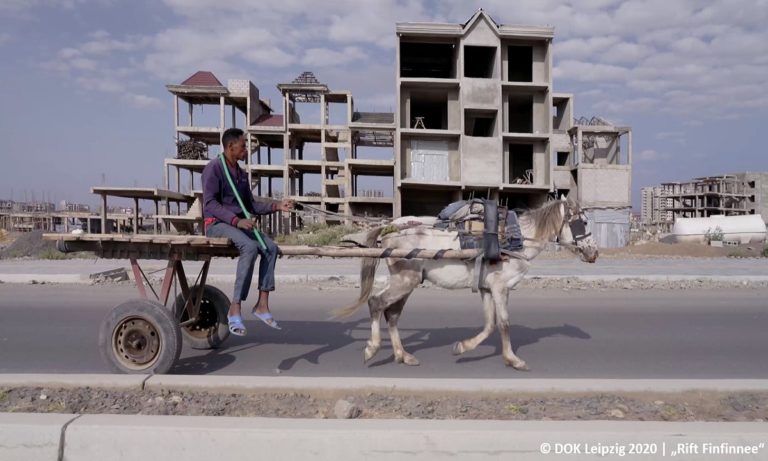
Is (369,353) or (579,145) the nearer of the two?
(369,353)

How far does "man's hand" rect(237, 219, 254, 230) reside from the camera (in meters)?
4.46

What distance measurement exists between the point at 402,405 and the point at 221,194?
2.55 m

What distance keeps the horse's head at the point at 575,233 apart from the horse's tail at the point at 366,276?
1.99m

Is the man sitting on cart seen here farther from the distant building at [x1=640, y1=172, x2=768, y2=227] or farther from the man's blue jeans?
the distant building at [x1=640, y1=172, x2=768, y2=227]

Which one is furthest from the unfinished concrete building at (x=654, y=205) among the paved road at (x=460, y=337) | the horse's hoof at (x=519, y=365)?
the horse's hoof at (x=519, y=365)

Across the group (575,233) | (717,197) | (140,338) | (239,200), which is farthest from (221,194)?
(717,197)

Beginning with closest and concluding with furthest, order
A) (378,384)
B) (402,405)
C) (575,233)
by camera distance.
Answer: (402,405), (378,384), (575,233)

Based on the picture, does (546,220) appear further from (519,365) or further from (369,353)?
(369,353)

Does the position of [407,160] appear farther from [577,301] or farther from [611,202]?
[577,301]

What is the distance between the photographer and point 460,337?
6430mm

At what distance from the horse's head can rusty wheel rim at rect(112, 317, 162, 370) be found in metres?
4.19

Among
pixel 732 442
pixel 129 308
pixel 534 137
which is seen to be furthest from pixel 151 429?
pixel 534 137

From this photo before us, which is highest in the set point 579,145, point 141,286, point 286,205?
point 579,145

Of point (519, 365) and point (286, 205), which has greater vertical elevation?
point (286, 205)
